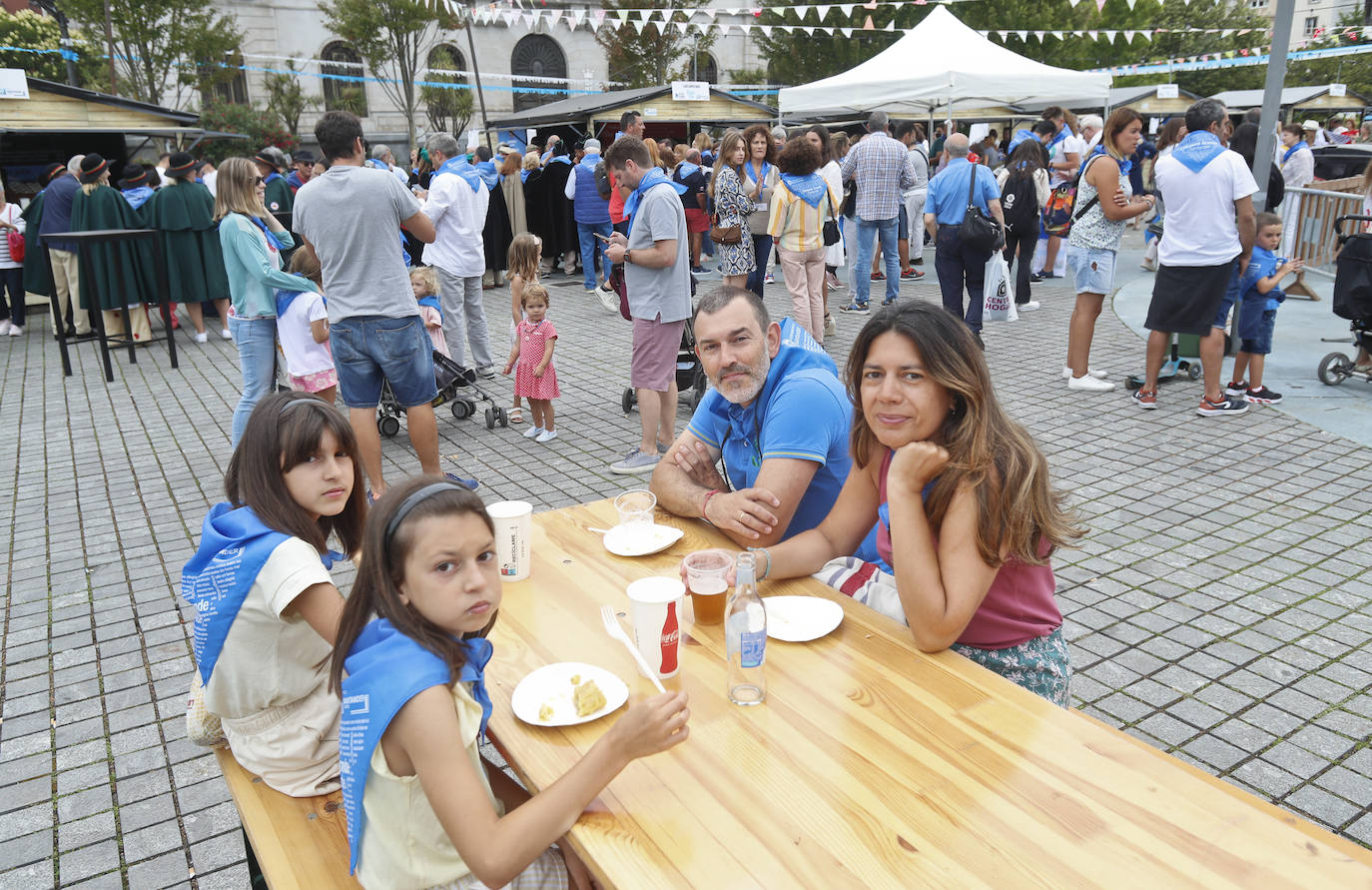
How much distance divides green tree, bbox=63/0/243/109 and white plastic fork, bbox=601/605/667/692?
2610 centimetres

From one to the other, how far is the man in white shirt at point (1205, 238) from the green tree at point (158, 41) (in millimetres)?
24555

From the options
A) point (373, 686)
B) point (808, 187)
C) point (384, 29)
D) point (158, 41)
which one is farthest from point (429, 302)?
point (384, 29)

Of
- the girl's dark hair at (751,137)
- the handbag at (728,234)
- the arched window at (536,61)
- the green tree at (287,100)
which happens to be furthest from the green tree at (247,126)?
the handbag at (728,234)

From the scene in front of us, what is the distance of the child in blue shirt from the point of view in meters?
6.46

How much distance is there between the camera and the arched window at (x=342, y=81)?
35.8 metres

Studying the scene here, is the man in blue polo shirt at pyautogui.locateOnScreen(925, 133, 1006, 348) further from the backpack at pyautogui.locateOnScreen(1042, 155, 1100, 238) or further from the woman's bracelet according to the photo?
the woman's bracelet

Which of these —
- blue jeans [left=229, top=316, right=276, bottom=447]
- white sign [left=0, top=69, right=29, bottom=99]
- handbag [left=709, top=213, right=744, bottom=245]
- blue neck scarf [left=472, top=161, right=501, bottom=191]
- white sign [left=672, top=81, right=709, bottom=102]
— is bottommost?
blue jeans [left=229, top=316, right=276, bottom=447]

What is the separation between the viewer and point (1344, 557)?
4363 millimetres

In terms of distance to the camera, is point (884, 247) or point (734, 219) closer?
point (734, 219)

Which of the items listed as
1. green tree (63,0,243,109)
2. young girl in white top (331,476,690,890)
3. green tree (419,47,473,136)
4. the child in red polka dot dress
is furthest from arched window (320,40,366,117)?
young girl in white top (331,476,690,890)

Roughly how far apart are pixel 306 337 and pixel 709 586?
4.44 m

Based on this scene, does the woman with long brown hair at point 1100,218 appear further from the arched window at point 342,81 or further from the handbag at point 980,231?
the arched window at point 342,81

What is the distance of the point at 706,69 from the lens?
4350 centimetres

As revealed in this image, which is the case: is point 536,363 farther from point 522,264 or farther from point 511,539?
point 511,539
